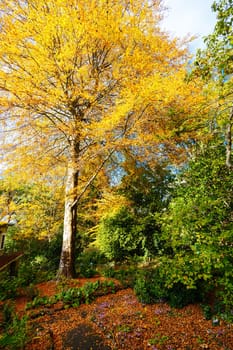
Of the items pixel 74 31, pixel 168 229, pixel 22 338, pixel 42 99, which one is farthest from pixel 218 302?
pixel 74 31

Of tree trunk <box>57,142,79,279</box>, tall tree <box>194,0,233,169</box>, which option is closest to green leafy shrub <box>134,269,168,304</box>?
tree trunk <box>57,142,79,279</box>

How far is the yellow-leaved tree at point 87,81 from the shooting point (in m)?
4.31

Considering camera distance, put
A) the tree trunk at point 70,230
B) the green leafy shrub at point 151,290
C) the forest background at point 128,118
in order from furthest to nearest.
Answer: the tree trunk at point 70,230 < the green leafy shrub at point 151,290 < the forest background at point 128,118

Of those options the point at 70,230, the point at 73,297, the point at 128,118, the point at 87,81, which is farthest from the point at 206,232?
the point at 87,81

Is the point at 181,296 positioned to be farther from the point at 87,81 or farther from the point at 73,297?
the point at 87,81

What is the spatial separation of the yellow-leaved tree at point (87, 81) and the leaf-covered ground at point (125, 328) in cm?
195

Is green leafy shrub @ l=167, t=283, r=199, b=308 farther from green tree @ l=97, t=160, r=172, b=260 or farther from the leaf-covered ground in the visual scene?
green tree @ l=97, t=160, r=172, b=260

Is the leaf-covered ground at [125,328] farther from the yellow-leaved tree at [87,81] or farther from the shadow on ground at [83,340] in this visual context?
the yellow-leaved tree at [87,81]

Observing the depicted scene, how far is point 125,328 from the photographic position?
10.3 feet

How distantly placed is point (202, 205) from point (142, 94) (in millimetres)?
2552

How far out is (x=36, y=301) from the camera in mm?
4004

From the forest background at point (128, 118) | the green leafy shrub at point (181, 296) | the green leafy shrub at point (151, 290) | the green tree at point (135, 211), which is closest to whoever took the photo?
the forest background at point (128, 118)

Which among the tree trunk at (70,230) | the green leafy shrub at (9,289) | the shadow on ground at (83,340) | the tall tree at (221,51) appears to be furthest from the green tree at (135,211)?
the tall tree at (221,51)

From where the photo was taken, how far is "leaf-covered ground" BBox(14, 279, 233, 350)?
2756 millimetres
